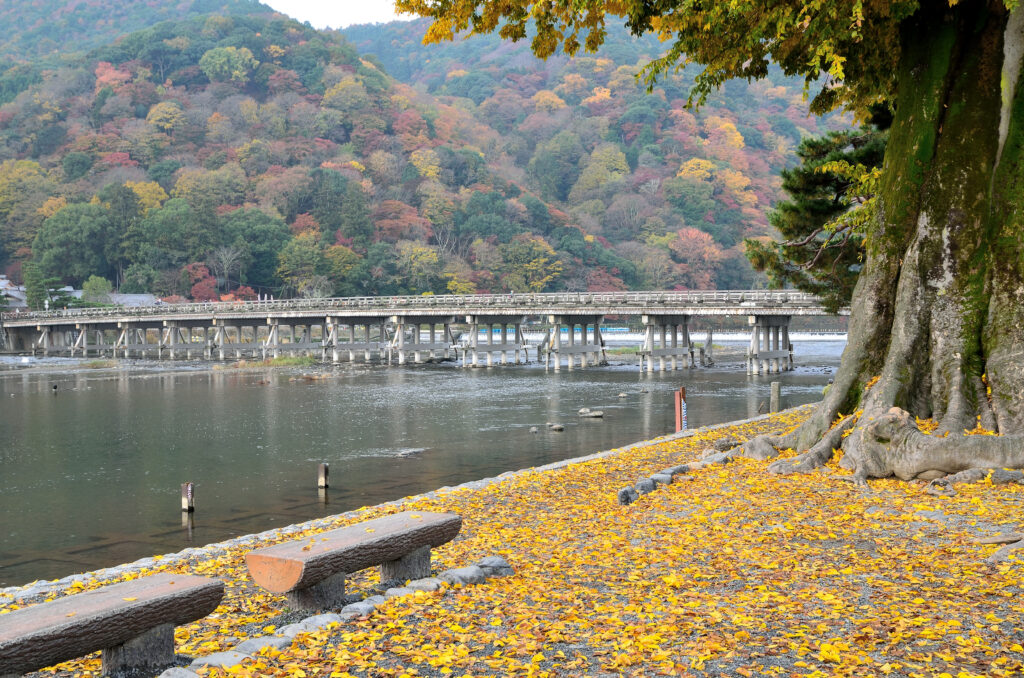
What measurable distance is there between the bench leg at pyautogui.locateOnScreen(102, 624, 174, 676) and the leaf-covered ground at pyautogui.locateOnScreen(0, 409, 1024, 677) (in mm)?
299

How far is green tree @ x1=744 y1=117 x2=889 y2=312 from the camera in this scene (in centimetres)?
1669

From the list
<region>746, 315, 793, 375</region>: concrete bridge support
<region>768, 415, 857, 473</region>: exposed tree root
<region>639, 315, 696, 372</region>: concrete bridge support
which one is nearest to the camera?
<region>768, 415, 857, 473</region>: exposed tree root

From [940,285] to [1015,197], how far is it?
1180mm

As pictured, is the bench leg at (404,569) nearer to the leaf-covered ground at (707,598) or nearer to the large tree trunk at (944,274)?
the leaf-covered ground at (707,598)

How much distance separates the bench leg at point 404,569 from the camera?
6434mm

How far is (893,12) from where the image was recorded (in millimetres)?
9609

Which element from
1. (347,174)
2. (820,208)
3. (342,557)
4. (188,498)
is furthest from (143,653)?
(347,174)

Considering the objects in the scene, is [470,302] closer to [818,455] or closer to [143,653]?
[818,455]

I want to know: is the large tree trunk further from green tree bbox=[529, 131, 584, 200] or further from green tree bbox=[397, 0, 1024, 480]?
green tree bbox=[529, 131, 584, 200]

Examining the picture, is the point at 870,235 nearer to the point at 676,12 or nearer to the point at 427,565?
the point at 676,12

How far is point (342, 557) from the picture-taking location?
18.8 feet

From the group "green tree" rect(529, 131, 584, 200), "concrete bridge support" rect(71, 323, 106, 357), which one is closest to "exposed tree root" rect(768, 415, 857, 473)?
"concrete bridge support" rect(71, 323, 106, 357)

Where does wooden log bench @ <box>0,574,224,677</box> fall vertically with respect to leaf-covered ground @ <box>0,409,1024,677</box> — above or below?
above

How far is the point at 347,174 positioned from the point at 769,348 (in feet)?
190
